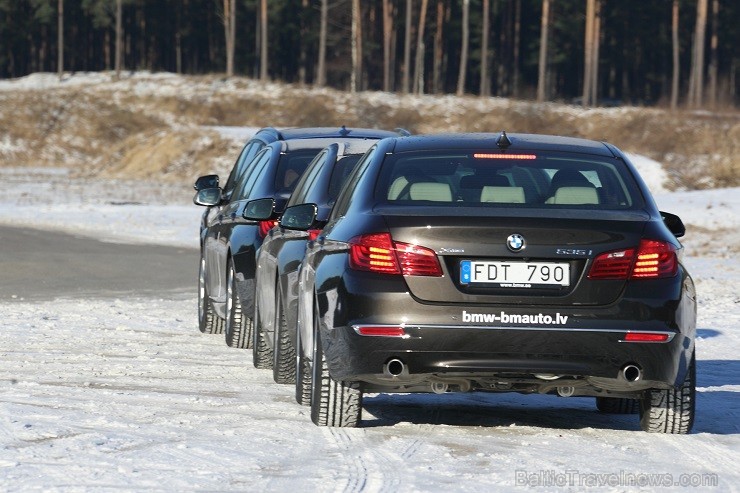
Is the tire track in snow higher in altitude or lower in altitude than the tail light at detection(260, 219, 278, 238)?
lower

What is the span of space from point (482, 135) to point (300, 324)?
142 cm

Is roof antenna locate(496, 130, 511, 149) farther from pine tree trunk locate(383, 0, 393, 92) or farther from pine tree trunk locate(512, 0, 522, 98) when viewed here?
pine tree trunk locate(512, 0, 522, 98)

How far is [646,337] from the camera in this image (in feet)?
23.9

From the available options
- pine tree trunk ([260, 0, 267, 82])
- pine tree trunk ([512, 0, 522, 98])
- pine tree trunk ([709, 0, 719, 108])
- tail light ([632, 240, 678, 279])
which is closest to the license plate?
tail light ([632, 240, 678, 279])

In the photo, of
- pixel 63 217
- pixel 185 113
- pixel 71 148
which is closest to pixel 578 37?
pixel 185 113

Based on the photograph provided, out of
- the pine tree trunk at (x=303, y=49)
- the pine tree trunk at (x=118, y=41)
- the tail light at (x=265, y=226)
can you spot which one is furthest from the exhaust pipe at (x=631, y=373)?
the pine tree trunk at (x=303, y=49)

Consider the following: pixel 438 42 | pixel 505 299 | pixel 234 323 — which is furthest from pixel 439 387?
pixel 438 42

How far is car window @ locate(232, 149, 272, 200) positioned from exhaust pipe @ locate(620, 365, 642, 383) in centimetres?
497

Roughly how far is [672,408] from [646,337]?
2.29 ft

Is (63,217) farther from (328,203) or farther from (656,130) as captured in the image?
(656,130)

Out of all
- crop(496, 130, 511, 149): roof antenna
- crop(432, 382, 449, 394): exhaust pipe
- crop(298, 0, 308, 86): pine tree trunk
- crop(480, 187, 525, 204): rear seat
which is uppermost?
→ crop(496, 130, 511, 149): roof antenna

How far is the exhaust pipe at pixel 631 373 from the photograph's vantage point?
23.9ft

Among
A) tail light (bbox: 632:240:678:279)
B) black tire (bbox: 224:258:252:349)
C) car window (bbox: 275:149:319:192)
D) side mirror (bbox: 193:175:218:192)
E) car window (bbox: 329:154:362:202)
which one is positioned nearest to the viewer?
tail light (bbox: 632:240:678:279)

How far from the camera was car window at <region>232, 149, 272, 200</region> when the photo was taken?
39.3ft
